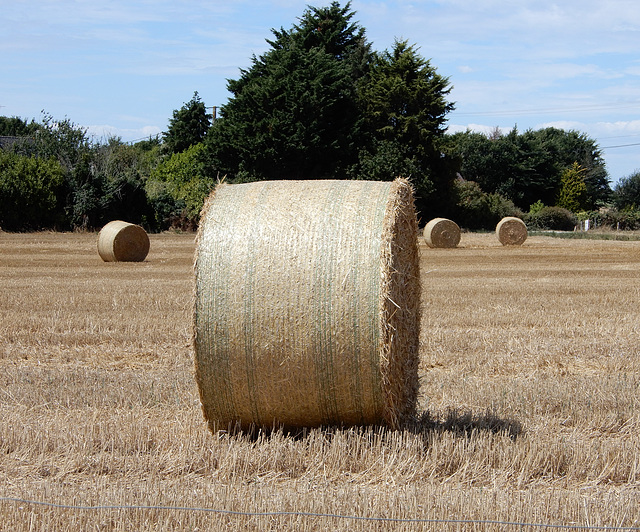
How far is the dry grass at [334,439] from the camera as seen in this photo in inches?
172

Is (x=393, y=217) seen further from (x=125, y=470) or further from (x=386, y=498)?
(x=125, y=470)

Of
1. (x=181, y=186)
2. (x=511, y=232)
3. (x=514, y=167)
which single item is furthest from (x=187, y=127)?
(x=511, y=232)

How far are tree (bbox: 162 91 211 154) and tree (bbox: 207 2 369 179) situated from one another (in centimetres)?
2223

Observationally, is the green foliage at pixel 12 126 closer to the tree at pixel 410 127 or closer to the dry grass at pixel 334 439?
the tree at pixel 410 127

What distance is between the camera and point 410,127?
144 feet

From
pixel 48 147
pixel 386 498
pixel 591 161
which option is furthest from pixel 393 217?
pixel 591 161

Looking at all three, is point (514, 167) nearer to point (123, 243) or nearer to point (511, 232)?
point (511, 232)

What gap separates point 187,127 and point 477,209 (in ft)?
95.0

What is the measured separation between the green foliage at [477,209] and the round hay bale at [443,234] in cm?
1631

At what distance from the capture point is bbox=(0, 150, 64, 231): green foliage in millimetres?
36750

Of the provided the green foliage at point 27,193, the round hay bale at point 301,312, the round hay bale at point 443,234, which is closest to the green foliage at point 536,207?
the round hay bale at point 443,234

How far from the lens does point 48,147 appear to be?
46.3 m

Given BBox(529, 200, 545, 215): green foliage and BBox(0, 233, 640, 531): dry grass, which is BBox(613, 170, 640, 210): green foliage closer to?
BBox(529, 200, 545, 215): green foliage

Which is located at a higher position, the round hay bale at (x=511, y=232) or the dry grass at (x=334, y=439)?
the round hay bale at (x=511, y=232)
